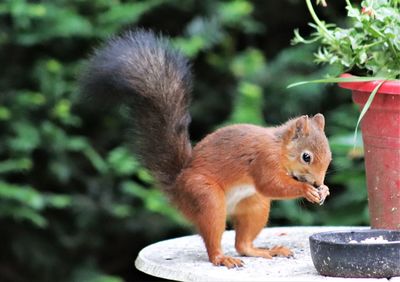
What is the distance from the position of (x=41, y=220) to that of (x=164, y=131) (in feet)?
4.12

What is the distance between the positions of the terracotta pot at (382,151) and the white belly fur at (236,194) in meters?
0.26

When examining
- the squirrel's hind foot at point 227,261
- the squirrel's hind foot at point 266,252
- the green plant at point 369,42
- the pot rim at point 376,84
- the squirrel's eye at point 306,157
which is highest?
the green plant at point 369,42

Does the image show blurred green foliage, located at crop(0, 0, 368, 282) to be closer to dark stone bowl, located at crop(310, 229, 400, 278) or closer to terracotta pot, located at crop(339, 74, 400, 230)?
terracotta pot, located at crop(339, 74, 400, 230)

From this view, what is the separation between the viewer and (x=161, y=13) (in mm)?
3727

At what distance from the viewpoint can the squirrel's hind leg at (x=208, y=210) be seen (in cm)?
194

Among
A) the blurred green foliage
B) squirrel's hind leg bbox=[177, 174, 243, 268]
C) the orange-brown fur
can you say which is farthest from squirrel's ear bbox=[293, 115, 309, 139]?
the blurred green foliage

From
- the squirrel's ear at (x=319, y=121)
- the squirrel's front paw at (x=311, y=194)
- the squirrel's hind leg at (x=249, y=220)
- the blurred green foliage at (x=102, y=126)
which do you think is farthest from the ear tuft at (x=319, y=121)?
the blurred green foliage at (x=102, y=126)

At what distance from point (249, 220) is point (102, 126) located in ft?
5.46

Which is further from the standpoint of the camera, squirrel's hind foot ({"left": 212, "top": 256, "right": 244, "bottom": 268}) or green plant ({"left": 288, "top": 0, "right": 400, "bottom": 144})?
green plant ({"left": 288, "top": 0, "right": 400, "bottom": 144})

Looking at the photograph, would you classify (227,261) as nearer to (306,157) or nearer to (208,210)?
(208,210)

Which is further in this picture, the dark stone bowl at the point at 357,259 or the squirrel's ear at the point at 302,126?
the squirrel's ear at the point at 302,126

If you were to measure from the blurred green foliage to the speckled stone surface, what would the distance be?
103 centimetres

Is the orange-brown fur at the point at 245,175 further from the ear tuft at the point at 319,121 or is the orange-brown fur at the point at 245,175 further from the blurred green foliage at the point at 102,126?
the blurred green foliage at the point at 102,126

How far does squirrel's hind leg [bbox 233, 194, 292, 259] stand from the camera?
6.68 feet
